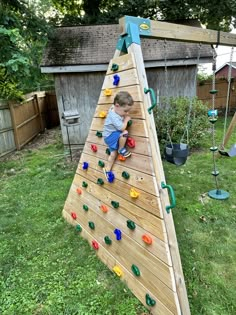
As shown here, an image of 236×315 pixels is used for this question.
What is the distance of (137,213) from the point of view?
2.11 meters

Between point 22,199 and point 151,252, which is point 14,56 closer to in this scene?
point 22,199

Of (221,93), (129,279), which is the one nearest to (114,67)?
(129,279)

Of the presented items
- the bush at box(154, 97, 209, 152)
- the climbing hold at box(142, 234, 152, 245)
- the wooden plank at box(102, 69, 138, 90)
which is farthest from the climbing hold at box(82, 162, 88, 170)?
the bush at box(154, 97, 209, 152)

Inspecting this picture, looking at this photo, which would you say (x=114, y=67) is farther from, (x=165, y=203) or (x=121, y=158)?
(x=165, y=203)

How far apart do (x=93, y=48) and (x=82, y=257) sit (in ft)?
18.8

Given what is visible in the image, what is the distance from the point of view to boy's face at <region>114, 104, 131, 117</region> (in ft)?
7.06

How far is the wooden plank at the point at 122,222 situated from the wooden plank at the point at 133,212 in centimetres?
3

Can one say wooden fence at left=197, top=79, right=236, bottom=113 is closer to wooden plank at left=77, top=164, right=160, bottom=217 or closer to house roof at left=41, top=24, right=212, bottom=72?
house roof at left=41, top=24, right=212, bottom=72

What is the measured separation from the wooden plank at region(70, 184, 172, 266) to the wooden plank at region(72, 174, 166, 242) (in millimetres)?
31

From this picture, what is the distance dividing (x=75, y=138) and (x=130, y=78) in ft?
16.3

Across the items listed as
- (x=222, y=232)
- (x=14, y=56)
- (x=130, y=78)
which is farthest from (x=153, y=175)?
(x=14, y=56)

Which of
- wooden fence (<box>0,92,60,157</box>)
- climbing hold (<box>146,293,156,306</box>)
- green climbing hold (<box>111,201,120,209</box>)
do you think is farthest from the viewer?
wooden fence (<box>0,92,60,157</box>)

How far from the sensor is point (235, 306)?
1.94 m

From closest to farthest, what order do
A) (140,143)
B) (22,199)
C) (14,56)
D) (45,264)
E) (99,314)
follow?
(99,314)
(140,143)
(45,264)
(22,199)
(14,56)
